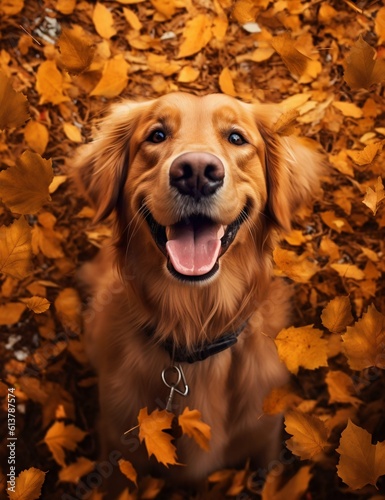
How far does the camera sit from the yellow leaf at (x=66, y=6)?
315 cm

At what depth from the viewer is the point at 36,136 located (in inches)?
116

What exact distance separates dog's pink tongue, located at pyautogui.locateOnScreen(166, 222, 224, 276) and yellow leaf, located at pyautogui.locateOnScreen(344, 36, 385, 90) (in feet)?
2.18

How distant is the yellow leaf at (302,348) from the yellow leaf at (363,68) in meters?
0.86

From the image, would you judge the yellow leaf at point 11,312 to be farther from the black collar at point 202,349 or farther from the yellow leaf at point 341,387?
the yellow leaf at point 341,387

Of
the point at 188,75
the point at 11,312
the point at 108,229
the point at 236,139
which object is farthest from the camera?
the point at 188,75

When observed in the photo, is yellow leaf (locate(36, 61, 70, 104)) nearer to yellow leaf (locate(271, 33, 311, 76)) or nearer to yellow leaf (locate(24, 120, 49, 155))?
yellow leaf (locate(24, 120, 49, 155))

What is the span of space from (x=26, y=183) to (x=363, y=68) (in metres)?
1.20

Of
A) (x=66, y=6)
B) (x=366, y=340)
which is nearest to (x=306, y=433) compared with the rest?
A: (x=366, y=340)

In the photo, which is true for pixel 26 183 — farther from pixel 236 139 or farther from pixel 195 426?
pixel 195 426

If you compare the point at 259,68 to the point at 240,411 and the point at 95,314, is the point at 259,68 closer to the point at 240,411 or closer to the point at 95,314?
the point at 95,314

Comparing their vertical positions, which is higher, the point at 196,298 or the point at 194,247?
the point at 194,247

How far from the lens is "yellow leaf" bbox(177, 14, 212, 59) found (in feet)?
10.1

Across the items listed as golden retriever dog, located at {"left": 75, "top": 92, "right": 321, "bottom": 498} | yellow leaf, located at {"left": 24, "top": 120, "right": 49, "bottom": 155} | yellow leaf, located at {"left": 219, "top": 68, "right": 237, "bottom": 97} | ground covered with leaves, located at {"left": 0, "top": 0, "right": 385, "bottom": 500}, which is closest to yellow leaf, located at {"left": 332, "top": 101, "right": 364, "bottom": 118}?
ground covered with leaves, located at {"left": 0, "top": 0, "right": 385, "bottom": 500}

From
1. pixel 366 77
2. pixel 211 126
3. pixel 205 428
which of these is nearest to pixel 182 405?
pixel 205 428
